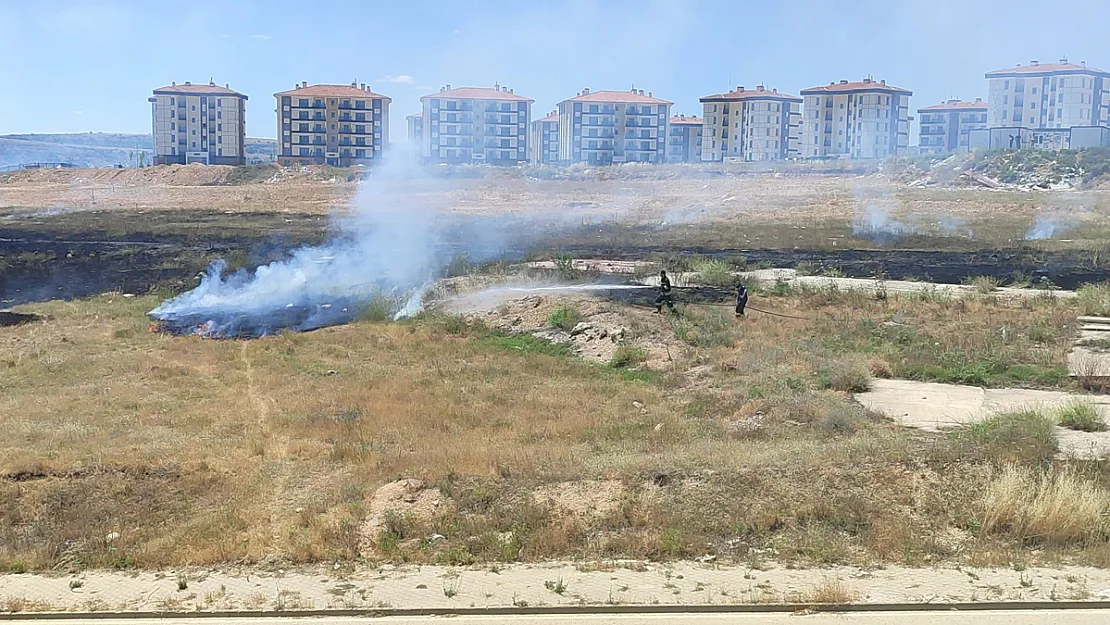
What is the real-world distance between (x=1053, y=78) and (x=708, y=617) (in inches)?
4860

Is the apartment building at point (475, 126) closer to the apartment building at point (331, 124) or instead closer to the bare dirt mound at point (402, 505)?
the apartment building at point (331, 124)

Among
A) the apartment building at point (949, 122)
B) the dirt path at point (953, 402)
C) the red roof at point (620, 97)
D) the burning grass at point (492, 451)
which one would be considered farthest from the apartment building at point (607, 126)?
the dirt path at point (953, 402)

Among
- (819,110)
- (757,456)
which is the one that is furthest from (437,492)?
(819,110)

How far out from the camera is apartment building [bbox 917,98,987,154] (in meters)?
132

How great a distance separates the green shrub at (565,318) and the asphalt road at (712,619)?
17509mm

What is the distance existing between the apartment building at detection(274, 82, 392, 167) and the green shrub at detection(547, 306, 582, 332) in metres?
89.4

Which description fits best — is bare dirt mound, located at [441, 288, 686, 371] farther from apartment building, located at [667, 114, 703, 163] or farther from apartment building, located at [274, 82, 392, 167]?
apartment building, located at [667, 114, 703, 163]

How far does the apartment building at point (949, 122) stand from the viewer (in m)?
132

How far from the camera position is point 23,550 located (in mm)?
10219

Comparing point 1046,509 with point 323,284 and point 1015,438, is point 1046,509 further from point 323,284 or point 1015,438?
point 323,284

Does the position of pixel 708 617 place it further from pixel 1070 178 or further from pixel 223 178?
pixel 223 178

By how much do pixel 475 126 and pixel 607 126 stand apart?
24119mm

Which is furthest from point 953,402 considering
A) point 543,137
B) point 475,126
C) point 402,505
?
point 543,137

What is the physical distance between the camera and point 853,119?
12200 cm
